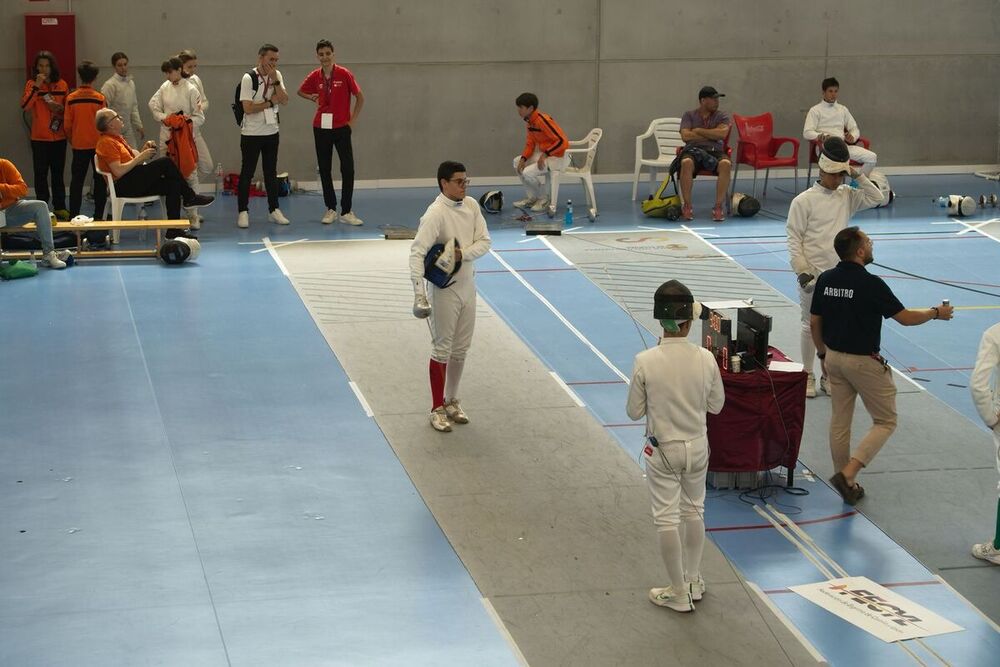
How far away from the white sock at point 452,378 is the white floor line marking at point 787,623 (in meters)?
3.02

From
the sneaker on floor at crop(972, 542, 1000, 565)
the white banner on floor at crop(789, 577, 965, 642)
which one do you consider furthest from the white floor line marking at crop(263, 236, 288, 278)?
the sneaker on floor at crop(972, 542, 1000, 565)

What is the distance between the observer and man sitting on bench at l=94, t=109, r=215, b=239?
15.0 meters

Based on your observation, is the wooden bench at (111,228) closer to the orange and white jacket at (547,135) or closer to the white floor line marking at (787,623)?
the orange and white jacket at (547,135)

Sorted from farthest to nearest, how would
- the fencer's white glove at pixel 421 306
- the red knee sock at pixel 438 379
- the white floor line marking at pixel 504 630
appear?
the red knee sock at pixel 438 379, the fencer's white glove at pixel 421 306, the white floor line marking at pixel 504 630

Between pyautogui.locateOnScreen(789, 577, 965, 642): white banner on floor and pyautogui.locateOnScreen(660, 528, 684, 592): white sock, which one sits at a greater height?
pyautogui.locateOnScreen(660, 528, 684, 592): white sock

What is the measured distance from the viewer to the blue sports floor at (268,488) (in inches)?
260

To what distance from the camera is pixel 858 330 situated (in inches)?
319

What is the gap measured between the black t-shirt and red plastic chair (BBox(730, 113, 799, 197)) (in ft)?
34.1

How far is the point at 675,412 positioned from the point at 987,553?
7.30ft

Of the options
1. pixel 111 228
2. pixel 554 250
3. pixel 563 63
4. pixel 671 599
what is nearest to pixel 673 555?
pixel 671 599

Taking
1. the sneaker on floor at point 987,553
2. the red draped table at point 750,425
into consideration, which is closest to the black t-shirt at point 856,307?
the red draped table at point 750,425

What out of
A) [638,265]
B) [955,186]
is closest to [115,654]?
[638,265]

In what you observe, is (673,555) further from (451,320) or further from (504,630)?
(451,320)

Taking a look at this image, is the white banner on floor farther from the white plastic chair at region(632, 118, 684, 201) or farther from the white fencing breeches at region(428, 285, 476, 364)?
the white plastic chair at region(632, 118, 684, 201)
